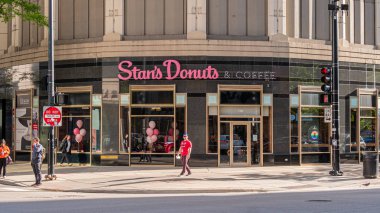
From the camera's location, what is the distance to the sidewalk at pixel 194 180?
20297 millimetres

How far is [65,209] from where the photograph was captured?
1421cm

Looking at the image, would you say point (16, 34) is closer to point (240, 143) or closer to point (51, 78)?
point (51, 78)

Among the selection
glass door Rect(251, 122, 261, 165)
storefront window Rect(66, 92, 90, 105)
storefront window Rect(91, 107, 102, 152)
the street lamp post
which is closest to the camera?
the street lamp post

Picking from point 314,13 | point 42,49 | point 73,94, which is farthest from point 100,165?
point 314,13

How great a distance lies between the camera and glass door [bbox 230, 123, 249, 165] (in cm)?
2912

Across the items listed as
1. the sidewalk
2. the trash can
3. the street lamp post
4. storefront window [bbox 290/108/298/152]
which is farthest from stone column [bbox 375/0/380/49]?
the trash can

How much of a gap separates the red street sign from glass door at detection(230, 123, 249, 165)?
30.9 ft

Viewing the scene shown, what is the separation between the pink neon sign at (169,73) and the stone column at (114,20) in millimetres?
1555

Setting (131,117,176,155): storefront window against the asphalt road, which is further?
(131,117,176,155): storefront window

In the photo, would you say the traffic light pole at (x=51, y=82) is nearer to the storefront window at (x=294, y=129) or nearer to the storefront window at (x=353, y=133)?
the storefront window at (x=294, y=129)

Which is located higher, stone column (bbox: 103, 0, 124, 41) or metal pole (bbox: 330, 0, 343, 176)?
stone column (bbox: 103, 0, 124, 41)

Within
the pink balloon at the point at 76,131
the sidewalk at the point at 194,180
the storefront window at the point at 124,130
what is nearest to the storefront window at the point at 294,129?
the sidewalk at the point at 194,180

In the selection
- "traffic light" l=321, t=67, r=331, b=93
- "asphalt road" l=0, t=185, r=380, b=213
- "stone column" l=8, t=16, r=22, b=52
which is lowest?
"asphalt road" l=0, t=185, r=380, b=213

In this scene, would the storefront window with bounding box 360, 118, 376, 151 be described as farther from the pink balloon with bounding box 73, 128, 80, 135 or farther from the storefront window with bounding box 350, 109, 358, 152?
the pink balloon with bounding box 73, 128, 80, 135
